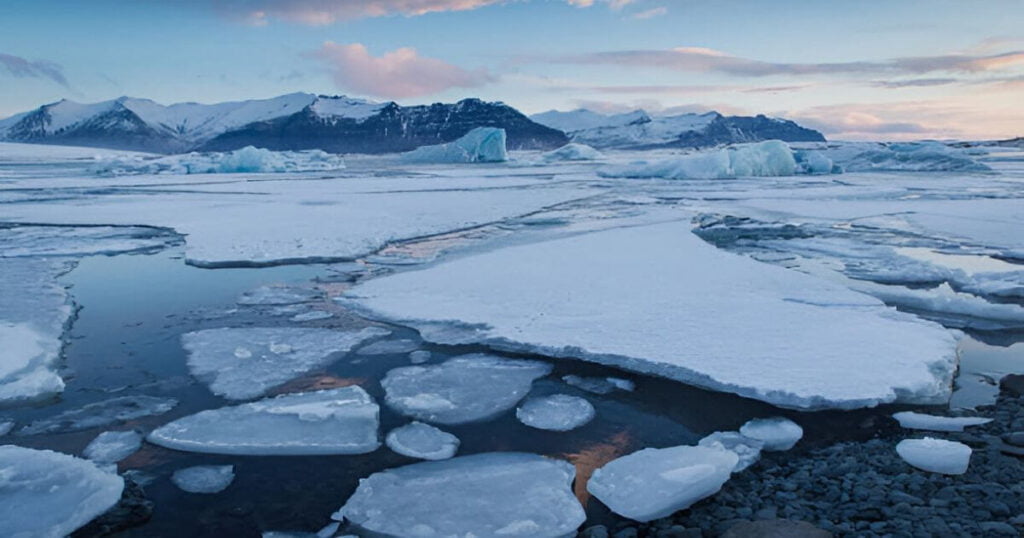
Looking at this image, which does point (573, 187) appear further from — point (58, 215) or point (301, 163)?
point (301, 163)

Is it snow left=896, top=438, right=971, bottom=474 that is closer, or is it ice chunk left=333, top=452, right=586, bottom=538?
ice chunk left=333, top=452, right=586, bottom=538

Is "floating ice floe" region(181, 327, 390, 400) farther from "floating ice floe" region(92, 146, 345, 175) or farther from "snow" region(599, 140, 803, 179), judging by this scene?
"floating ice floe" region(92, 146, 345, 175)

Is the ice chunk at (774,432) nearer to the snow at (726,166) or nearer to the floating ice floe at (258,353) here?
the floating ice floe at (258,353)

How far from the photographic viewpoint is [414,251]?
7930 mm

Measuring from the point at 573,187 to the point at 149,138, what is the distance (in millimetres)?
117835

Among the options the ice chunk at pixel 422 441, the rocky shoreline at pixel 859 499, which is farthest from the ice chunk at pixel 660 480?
the ice chunk at pixel 422 441

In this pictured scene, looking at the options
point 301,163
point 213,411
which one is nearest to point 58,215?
point 213,411

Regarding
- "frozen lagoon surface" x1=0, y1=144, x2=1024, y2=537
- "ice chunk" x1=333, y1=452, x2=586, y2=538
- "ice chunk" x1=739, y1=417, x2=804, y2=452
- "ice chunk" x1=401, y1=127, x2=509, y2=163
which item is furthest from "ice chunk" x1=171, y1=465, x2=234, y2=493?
"ice chunk" x1=401, y1=127, x2=509, y2=163

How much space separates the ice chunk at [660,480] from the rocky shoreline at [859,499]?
5 centimetres

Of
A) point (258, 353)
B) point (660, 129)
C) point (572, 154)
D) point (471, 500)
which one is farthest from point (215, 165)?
point (660, 129)

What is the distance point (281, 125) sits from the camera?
113562 millimetres

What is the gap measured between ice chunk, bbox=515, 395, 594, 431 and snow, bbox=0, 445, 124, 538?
183 centimetres

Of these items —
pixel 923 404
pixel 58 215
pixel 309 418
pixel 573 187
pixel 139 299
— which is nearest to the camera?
pixel 309 418

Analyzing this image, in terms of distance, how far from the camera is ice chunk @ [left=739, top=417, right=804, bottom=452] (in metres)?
3.05
